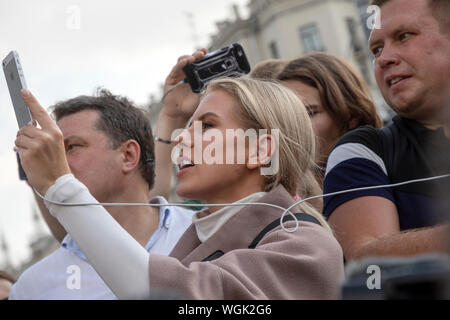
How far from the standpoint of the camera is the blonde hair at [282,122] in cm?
192

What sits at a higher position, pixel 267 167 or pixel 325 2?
pixel 325 2

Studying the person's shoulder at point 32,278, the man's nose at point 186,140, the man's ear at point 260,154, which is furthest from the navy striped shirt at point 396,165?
the person's shoulder at point 32,278

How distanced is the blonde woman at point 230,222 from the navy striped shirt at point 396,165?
0.12 m

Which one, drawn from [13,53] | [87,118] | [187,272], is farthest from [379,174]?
[87,118]

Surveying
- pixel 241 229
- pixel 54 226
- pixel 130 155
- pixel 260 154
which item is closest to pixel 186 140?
pixel 260 154

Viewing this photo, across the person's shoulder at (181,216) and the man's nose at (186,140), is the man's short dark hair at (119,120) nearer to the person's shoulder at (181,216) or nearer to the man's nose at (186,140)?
the person's shoulder at (181,216)

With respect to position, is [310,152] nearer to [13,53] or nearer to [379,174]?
[379,174]

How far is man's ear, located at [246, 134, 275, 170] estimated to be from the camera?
73.9 inches

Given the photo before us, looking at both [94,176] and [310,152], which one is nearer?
[310,152]

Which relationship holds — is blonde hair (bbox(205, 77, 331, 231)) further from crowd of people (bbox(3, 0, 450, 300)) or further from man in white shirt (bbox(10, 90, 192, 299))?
man in white shirt (bbox(10, 90, 192, 299))

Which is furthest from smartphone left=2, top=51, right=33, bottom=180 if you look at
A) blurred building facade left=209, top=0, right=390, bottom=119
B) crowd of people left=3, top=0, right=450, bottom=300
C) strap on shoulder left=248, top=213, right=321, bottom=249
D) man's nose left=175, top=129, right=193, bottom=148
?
blurred building facade left=209, top=0, right=390, bottom=119

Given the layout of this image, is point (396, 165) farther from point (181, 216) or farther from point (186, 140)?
point (181, 216)

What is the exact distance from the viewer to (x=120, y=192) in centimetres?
268
